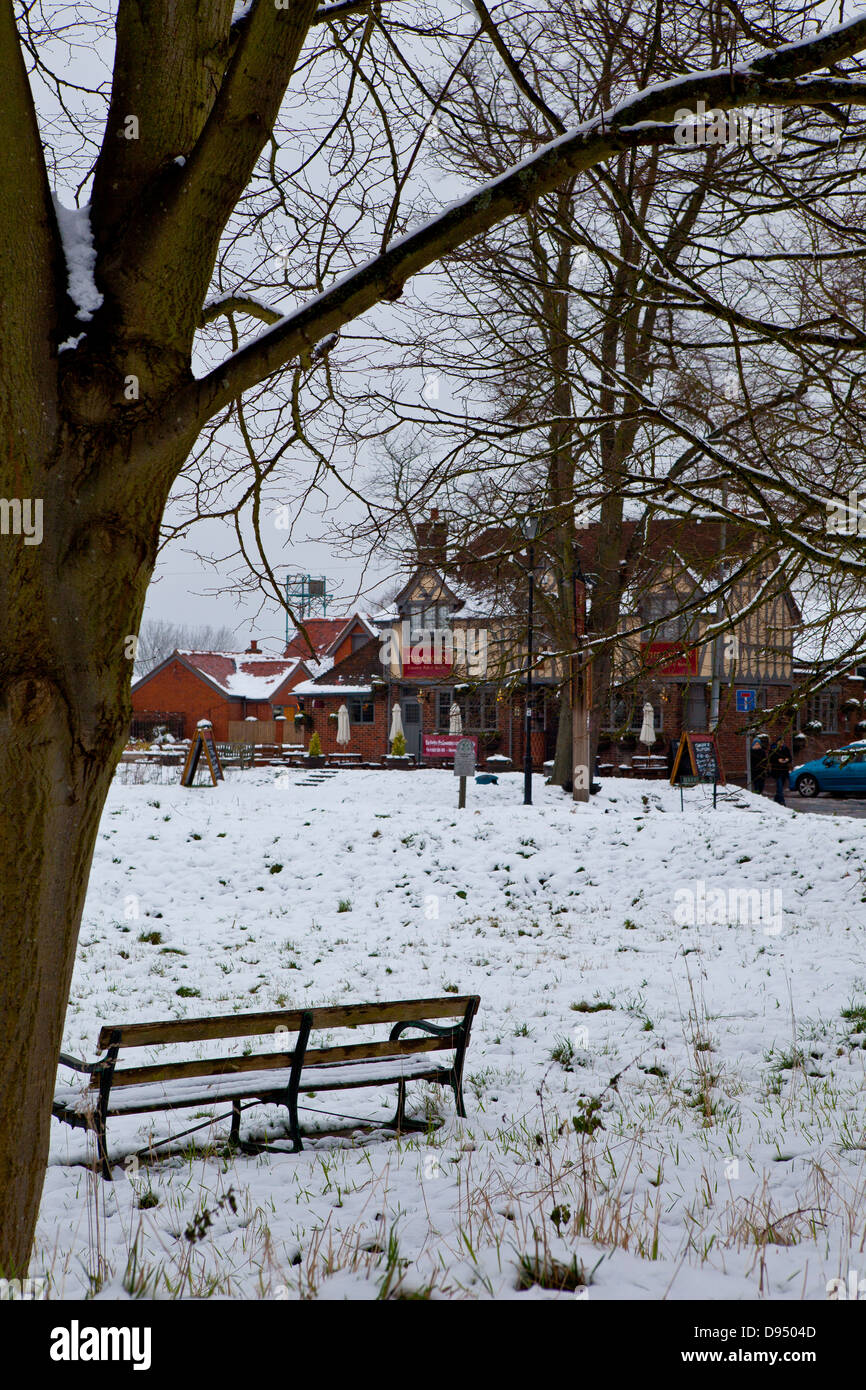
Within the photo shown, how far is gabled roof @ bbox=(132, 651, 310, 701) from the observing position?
46.4 metres

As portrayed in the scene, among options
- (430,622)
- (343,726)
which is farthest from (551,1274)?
(343,726)

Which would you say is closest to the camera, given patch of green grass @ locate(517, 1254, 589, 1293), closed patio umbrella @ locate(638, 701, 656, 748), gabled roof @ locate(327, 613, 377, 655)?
patch of green grass @ locate(517, 1254, 589, 1293)

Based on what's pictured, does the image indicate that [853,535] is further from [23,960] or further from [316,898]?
[316,898]

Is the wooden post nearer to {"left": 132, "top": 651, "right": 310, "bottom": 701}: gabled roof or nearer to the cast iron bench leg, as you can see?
the cast iron bench leg

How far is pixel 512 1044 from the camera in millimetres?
7207

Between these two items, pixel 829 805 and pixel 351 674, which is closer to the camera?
pixel 829 805

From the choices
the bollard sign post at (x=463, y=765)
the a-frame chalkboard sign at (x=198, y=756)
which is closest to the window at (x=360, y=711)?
the a-frame chalkboard sign at (x=198, y=756)

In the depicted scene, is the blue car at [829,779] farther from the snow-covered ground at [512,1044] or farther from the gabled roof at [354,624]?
the gabled roof at [354,624]

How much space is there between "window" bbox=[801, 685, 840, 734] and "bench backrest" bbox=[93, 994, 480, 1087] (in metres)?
33.2

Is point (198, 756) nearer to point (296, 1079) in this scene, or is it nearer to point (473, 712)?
point (473, 712)

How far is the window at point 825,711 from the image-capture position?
36.5 meters

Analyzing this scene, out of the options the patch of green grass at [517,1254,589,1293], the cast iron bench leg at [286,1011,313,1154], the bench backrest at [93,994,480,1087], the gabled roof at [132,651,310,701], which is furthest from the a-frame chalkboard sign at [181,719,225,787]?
the gabled roof at [132,651,310,701]

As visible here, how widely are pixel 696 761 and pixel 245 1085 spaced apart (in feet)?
54.3
